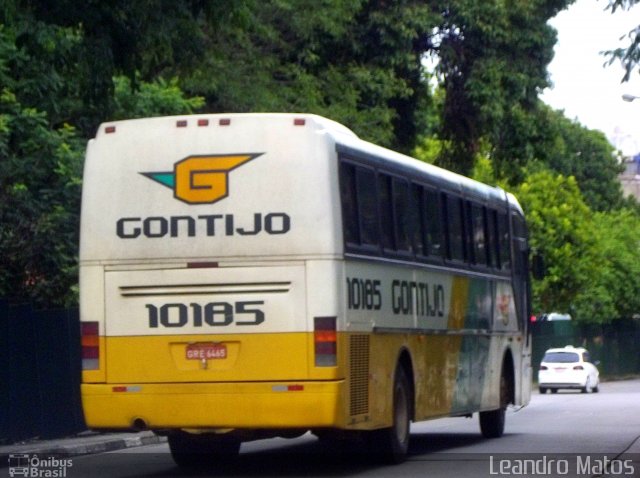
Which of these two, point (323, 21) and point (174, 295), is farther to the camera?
point (323, 21)

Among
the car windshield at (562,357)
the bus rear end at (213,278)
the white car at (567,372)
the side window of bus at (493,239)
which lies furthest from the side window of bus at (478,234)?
the car windshield at (562,357)

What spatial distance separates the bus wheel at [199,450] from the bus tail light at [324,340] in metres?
1.88

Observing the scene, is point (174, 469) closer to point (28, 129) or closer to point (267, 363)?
point (267, 363)

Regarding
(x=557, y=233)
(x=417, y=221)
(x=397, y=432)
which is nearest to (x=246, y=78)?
(x=417, y=221)

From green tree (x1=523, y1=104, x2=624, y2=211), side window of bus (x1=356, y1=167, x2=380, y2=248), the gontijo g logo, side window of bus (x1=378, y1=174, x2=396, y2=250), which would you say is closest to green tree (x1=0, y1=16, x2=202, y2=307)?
side window of bus (x1=378, y1=174, x2=396, y2=250)

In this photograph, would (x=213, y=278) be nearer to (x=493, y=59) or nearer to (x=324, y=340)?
(x=324, y=340)

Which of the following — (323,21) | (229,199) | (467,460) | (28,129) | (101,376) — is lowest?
(467,460)

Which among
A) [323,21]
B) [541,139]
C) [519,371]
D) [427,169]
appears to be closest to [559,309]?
[541,139]

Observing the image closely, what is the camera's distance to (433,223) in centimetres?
1684

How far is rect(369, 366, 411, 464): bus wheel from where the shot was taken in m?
15.2

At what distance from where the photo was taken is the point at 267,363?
13266 millimetres

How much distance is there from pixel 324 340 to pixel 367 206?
1.84 meters

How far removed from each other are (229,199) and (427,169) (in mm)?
3972

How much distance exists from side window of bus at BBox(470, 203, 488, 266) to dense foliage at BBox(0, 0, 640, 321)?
3.71 metres
